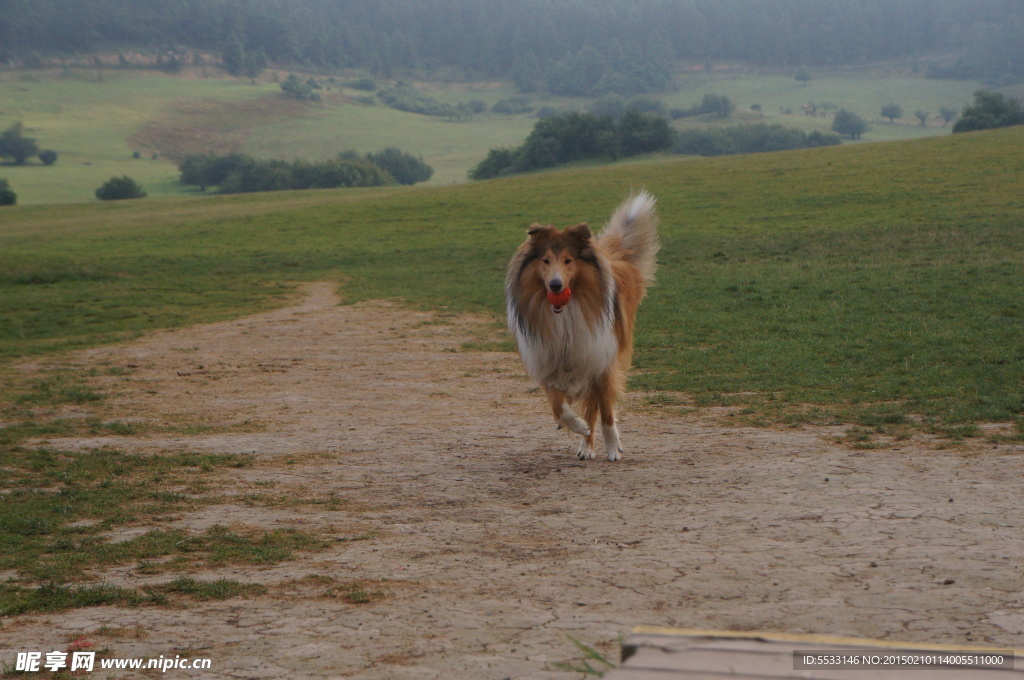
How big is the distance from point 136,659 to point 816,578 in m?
3.67

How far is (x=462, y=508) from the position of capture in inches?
303

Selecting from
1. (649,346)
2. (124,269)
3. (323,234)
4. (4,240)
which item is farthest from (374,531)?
(4,240)

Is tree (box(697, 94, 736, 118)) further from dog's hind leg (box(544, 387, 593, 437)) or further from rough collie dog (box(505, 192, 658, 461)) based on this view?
dog's hind leg (box(544, 387, 593, 437))

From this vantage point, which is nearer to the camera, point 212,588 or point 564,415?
point 212,588

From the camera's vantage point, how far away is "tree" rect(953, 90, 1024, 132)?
243 feet

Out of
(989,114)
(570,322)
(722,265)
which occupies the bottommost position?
(722,265)

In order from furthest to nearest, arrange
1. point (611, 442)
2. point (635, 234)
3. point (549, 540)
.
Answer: point (635, 234)
point (611, 442)
point (549, 540)

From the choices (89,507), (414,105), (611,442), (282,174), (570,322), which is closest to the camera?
A: (89,507)

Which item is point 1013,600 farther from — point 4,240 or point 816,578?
point 4,240

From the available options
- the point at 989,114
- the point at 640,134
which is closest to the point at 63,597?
the point at 989,114

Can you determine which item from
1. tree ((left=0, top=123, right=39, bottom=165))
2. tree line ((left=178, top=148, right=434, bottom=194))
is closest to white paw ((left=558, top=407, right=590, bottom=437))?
tree line ((left=178, top=148, right=434, bottom=194))

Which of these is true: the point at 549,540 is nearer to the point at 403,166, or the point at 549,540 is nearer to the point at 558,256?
the point at 558,256

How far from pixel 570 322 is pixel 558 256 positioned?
0.66 meters

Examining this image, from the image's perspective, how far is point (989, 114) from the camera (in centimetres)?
7550
